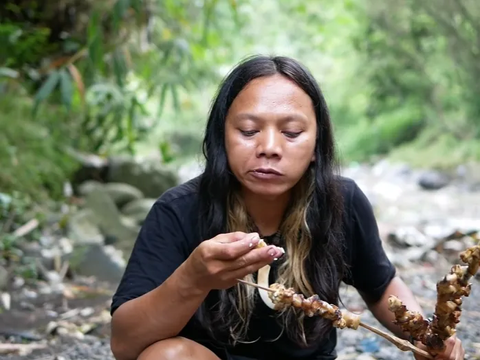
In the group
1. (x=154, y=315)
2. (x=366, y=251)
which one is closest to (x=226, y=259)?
(x=154, y=315)

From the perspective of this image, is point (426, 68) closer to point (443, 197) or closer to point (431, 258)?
point (443, 197)

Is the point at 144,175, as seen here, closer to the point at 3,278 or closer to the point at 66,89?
the point at 66,89

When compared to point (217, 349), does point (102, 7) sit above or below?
above

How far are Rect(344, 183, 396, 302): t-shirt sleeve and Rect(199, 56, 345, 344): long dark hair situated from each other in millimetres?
78

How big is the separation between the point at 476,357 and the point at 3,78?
3.01m

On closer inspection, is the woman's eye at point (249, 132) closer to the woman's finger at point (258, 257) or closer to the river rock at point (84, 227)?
the woman's finger at point (258, 257)

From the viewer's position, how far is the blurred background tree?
14.8ft

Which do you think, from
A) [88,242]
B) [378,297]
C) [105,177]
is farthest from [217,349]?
[105,177]

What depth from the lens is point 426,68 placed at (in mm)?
10180

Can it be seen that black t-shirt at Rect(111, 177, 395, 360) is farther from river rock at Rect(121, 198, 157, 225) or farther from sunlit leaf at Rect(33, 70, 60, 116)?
river rock at Rect(121, 198, 157, 225)

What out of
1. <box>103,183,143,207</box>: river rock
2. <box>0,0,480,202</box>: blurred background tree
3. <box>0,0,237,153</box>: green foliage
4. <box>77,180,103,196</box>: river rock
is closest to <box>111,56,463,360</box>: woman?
<box>0,0,480,202</box>: blurred background tree

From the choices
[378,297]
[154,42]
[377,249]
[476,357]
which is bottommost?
[476,357]

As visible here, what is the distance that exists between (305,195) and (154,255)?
42cm

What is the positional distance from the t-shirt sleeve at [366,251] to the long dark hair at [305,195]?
0.26ft
